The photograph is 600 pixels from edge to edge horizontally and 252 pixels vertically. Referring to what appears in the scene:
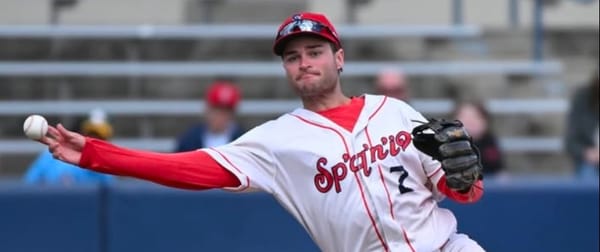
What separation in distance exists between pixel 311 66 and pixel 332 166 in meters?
0.41

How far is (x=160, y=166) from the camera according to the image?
5.55 meters

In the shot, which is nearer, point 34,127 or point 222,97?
point 34,127

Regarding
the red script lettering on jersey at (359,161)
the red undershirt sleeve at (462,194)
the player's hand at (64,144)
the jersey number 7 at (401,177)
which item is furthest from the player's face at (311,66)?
the player's hand at (64,144)

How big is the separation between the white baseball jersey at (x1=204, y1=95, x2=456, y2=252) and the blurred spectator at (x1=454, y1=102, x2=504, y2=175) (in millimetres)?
4072

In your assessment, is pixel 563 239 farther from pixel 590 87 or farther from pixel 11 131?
pixel 11 131

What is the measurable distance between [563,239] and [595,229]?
0.19 metres

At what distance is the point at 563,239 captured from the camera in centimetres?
780

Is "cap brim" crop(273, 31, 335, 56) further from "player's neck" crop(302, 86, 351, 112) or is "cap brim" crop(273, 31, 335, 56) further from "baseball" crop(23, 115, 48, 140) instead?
"baseball" crop(23, 115, 48, 140)

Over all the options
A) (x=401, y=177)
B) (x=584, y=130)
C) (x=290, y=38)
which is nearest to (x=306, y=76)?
(x=290, y=38)

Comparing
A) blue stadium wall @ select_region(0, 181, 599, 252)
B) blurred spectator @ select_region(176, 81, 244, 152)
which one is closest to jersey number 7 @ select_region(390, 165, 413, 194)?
blue stadium wall @ select_region(0, 181, 599, 252)

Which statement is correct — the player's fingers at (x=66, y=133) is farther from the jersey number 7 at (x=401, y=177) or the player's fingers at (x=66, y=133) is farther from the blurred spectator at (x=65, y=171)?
the blurred spectator at (x=65, y=171)

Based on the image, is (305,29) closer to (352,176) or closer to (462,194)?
(352,176)

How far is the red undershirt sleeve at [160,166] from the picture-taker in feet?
17.6

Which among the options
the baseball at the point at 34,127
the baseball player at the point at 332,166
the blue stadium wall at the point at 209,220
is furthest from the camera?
the blue stadium wall at the point at 209,220
